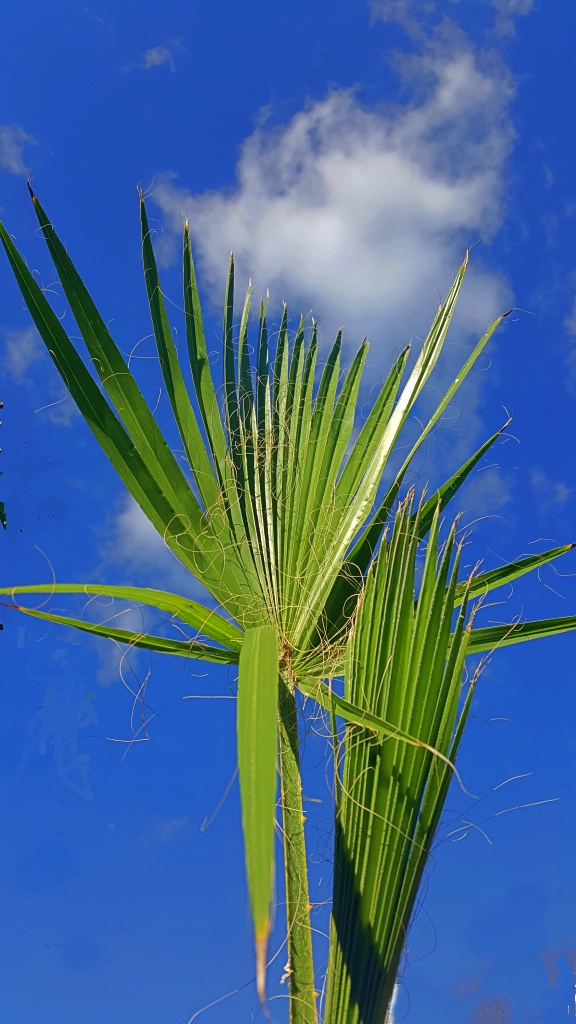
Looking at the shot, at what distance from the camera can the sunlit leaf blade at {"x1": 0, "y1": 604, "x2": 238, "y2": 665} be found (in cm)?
175

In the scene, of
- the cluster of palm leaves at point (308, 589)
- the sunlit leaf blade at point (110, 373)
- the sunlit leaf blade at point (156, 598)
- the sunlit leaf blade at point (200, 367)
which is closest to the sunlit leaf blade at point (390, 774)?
the cluster of palm leaves at point (308, 589)

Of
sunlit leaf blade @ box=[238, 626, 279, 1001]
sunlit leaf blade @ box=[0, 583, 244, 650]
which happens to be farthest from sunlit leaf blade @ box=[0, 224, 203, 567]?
sunlit leaf blade @ box=[238, 626, 279, 1001]

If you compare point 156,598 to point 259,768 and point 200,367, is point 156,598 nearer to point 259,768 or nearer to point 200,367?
point 259,768

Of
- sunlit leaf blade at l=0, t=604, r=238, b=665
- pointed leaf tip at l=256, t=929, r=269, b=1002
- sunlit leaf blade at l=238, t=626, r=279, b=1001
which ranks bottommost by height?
pointed leaf tip at l=256, t=929, r=269, b=1002

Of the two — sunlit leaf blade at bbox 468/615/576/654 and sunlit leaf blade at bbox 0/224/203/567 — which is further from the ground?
sunlit leaf blade at bbox 0/224/203/567

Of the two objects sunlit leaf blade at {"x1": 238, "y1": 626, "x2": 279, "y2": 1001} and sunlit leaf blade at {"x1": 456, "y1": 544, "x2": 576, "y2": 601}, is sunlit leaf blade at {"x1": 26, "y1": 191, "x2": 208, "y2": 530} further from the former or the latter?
sunlit leaf blade at {"x1": 456, "y1": 544, "x2": 576, "y2": 601}

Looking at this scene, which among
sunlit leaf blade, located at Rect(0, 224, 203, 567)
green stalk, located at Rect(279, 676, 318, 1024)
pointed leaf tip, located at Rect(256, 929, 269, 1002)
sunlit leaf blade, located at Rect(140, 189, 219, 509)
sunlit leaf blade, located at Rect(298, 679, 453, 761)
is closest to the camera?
pointed leaf tip, located at Rect(256, 929, 269, 1002)

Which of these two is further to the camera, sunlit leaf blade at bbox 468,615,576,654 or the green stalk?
sunlit leaf blade at bbox 468,615,576,654

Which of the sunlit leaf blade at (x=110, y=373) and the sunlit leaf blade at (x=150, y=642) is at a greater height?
the sunlit leaf blade at (x=110, y=373)

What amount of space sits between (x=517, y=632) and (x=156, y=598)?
1.05 metres

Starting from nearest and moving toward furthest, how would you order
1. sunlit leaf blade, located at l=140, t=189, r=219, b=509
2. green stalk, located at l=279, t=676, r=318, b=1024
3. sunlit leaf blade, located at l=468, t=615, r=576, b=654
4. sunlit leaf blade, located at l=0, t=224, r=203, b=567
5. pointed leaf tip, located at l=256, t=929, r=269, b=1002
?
pointed leaf tip, located at l=256, t=929, r=269, b=1002 < green stalk, located at l=279, t=676, r=318, b=1024 < sunlit leaf blade, located at l=0, t=224, r=203, b=567 < sunlit leaf blade, located at l=468, t=615, r=576, b=654 < sunlit leaf blade, located at l=140, t=189, r=219, b=509

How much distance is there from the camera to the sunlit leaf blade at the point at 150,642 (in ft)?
5.74

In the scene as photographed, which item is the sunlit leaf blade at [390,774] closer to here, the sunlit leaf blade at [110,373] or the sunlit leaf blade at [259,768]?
the sunlit leaf blade at [259,768]

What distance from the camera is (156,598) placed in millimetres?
1743
